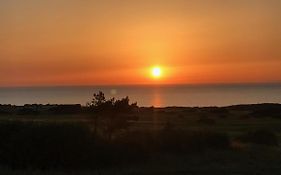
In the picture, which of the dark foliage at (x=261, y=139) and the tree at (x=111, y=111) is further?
the dark foliage at (x=261, y=139)

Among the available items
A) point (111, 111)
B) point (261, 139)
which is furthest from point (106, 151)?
point (261, 139)

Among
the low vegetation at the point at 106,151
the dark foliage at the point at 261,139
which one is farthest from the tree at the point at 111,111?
the dark foliage at the point at 261,139

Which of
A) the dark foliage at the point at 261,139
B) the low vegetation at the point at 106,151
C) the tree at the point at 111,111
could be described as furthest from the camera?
the dark foliage at the point at 261,139

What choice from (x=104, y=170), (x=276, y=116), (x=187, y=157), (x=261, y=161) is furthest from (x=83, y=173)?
(x=276, y=116)

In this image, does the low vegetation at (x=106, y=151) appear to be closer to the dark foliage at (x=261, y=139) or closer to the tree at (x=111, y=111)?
the tree at (x=111, y=111)

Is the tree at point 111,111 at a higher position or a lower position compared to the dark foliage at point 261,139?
higher

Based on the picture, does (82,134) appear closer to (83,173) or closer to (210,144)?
(83,173)

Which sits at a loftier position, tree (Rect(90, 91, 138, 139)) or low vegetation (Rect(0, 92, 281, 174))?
tree (Rect(90, 91, 138, 139))

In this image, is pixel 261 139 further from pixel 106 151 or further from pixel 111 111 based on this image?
pixel 106 151

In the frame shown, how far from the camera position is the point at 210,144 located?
32.4 meters

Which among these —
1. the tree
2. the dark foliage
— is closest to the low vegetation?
the tree

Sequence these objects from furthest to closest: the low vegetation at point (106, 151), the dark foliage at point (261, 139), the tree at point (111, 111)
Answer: the dark foliage at point (261, 139) → the tree at point (111, 111) → the low vegetation at point (106, 151)

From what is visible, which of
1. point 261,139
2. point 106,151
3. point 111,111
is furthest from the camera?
point 261,139

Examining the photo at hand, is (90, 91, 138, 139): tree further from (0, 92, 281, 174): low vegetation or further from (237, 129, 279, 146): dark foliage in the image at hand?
(237, 129, 279, 146): dark foliage
